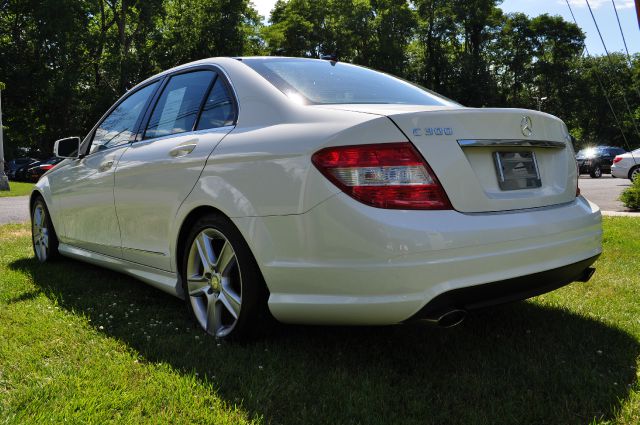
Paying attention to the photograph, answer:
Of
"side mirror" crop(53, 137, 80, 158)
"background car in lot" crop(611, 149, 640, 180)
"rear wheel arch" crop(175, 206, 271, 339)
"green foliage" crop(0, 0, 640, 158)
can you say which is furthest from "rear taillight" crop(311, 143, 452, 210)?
"green foliage" crop(0, 0, 640, 158)

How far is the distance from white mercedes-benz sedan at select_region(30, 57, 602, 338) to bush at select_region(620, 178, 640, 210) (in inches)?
299

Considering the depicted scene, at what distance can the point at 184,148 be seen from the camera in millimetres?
3133

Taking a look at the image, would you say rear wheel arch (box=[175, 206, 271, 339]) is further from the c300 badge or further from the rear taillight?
the c300 badge

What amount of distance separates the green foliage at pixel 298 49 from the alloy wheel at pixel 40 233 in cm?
2903

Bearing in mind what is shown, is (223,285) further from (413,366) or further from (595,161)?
(595,161)

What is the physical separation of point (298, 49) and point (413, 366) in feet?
131

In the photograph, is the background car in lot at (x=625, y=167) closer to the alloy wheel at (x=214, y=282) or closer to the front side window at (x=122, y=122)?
the front side window at (x=122, y=122)

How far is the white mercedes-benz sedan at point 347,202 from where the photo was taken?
2252mm

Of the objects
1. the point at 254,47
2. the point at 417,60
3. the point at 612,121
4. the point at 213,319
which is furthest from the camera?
the point at 612,121

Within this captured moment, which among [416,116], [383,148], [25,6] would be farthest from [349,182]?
[25,6]

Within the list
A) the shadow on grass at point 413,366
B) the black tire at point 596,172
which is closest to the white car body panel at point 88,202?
the shadow on grass at point 413,366

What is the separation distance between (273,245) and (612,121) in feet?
175

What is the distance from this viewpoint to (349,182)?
2.28 meters

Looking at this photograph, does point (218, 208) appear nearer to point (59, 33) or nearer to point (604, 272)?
point (604, 272)
